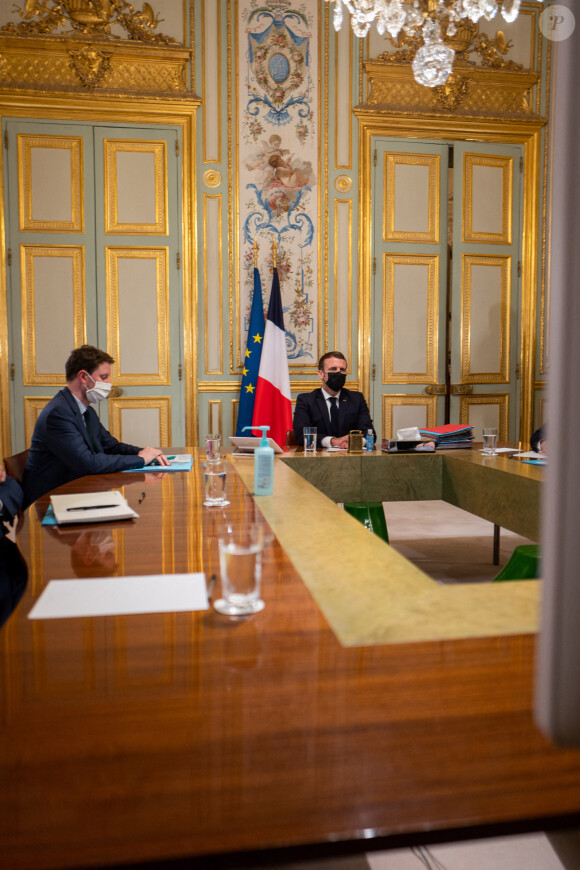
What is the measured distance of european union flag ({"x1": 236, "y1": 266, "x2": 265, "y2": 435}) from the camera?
18.3ft

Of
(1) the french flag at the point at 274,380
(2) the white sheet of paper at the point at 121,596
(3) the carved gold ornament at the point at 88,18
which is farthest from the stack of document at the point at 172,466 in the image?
(3) the carved gold ornament at the point at 88,18

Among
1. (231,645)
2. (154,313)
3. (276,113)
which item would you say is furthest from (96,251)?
(231,645)

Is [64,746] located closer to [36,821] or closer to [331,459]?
[36,821]

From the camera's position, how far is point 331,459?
3.34 meters

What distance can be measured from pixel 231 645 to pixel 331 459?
235 cm

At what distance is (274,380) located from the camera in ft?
18.2

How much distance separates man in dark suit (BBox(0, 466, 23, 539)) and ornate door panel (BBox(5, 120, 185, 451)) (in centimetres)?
302

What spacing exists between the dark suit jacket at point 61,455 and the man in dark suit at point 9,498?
1.08 feet

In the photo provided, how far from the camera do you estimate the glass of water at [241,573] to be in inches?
43.8

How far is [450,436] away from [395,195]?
9.77ft

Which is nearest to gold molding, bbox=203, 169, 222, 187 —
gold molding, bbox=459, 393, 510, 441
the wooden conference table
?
gold molding, bbox=459, 393, 510, 441

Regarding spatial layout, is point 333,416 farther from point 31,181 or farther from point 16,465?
point 31,181

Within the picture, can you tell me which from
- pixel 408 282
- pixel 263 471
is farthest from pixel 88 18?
pixel 263 471

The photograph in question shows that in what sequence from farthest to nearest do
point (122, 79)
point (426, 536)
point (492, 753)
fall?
point (122, 79)
point (426, 536)
point (492, 753)
